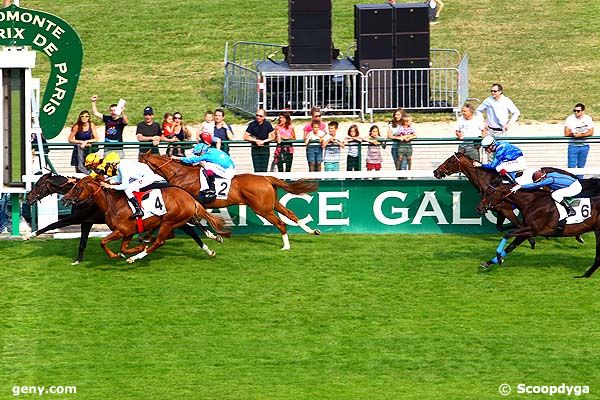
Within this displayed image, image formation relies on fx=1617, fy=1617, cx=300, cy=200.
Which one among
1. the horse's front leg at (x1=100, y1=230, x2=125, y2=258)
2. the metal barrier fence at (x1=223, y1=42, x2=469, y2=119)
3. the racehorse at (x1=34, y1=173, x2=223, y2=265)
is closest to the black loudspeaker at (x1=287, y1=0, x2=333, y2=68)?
the metal barrier fence at (x1=223, y1=42, x2=469, y2=119)

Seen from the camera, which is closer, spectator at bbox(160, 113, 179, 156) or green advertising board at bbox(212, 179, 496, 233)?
green advertising board at bbox(212, 179, 496, 233)

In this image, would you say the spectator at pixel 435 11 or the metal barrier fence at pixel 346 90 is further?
the spectator at pixel 435 11

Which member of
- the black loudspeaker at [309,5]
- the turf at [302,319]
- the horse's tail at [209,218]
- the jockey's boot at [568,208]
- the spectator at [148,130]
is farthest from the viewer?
the black loudspeaker at [309,5]

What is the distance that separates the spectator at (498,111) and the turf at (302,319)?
251cm

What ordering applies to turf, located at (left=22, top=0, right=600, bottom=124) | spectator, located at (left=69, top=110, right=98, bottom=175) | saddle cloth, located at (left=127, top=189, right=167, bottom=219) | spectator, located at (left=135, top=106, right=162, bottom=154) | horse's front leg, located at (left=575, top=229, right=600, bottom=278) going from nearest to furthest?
horse's front leg, located at (left=575, top=229, right=600, bottom=278), saddle cloth, located at (left=127, top=189, right=167, bottom=219), spectator, located at (left=69, top=110, right=98, bottom=175), spectator, located at (left=135, top=106, right=162, bottom=154), turf, located at (left=22, top=0, right=600, bottom=124)

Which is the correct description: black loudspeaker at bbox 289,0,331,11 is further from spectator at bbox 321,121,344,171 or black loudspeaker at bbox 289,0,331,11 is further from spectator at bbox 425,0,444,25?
spectator at bbox 425,0,444,25

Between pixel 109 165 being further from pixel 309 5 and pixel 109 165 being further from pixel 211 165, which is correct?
pixel 309 5

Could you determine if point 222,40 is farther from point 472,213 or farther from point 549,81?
point 472,213

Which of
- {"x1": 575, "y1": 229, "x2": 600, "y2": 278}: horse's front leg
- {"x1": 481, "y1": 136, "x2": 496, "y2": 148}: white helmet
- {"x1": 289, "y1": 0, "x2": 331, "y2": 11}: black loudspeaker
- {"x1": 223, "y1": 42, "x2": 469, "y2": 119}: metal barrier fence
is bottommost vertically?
{"x1": 575, "y1": 229, "x2": 600, "y2": 278}: horse's front leg

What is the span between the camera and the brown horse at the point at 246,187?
22203 millimetres

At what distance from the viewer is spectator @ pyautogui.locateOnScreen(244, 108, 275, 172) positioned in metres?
23.6

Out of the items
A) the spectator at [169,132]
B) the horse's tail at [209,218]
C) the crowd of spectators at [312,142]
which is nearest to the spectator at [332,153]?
the crowd of spectators at [312,142]

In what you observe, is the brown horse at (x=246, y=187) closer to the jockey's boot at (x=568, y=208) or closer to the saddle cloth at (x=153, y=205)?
the saddle cloth at (x=153, y=205)

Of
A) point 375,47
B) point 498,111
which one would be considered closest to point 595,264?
point 498,111
